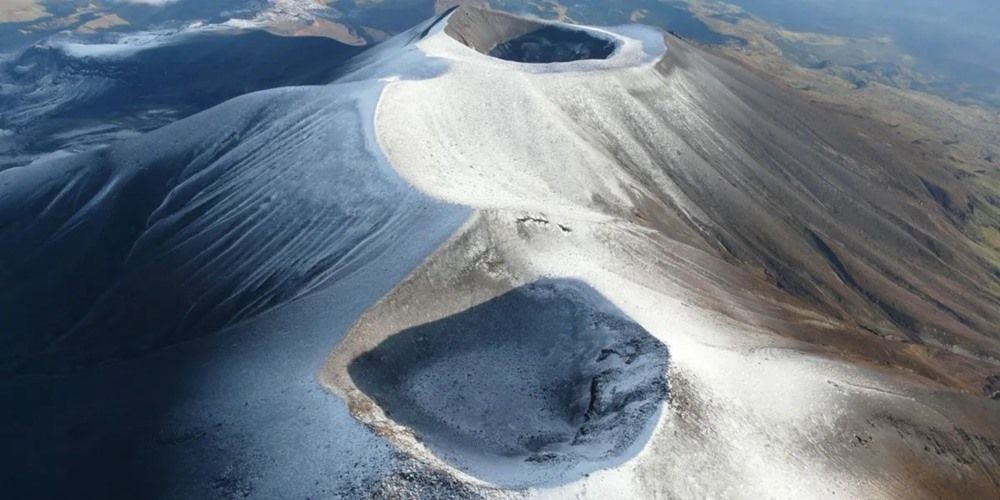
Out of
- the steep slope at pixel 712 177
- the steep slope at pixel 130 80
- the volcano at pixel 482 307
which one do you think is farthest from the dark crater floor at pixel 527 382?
the steep slope at pixel 130 80

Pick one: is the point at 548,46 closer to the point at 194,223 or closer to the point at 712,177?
→ the point at 712,177

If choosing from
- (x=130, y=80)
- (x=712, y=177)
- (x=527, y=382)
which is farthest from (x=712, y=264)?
(x=130, y=80)

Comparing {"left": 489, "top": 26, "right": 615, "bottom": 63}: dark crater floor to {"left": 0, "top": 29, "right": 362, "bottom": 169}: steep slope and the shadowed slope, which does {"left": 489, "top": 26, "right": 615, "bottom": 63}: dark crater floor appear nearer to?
{"left": 0, "top": 29, "right": 362, "bottom": 169}: steep slope

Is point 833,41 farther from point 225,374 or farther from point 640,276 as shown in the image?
point 225,374

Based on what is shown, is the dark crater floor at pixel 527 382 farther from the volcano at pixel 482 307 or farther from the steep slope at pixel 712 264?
the steep slope at pixel 712 264

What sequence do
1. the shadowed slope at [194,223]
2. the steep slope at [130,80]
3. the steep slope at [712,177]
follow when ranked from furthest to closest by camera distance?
the steep slope at [130,80] < the steep slope at [712,177] < the shadowed slope at [194,223]

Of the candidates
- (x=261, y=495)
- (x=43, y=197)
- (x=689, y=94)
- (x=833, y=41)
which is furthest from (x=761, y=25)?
(x=261, y=495)
